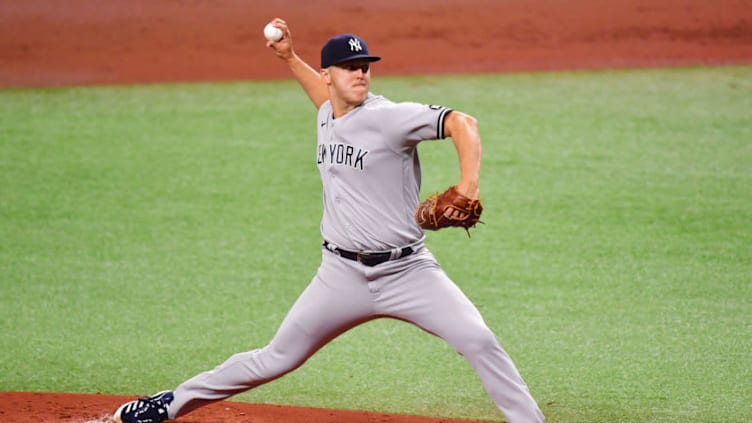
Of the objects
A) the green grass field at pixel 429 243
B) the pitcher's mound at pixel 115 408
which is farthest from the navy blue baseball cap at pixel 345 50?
the green grass field at pixel 429 243

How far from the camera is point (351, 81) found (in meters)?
4.17

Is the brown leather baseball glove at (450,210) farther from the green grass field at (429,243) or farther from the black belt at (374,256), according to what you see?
the green grass field at (429,243)

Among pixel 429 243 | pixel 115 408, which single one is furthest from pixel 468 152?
pixel 429 243

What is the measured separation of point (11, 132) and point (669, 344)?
6.40 m

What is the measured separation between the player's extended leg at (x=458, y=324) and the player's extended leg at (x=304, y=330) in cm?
13

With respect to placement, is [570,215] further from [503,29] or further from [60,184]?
[503,29]

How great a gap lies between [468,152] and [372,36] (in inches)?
376

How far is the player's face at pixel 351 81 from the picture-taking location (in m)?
4.17

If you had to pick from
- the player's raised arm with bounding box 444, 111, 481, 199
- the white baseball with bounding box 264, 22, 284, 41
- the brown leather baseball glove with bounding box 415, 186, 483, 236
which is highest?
the white baseball with bounding box 264, 22, 284, 41

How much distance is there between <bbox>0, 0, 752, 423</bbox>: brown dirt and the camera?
11867 millimetres

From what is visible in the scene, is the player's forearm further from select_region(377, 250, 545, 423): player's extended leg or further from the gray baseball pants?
select_region(377, 250, 545, 423): player's extended leg

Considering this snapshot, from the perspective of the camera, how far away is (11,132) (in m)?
9.63

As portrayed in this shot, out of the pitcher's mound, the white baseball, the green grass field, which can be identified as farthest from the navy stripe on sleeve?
the green grass field

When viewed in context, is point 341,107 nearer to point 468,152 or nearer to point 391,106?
point 391,106
